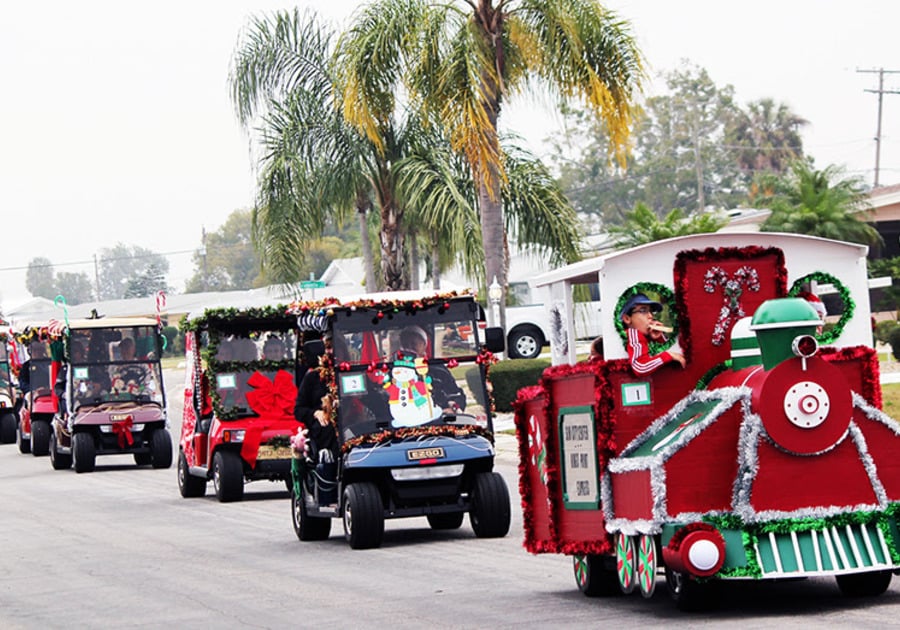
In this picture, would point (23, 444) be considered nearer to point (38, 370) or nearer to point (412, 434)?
point (38, 370)

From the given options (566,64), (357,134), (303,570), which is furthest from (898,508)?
(357,134)

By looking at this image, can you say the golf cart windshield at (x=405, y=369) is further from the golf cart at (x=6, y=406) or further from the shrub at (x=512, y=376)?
the golf cart at (x=6, y=406)

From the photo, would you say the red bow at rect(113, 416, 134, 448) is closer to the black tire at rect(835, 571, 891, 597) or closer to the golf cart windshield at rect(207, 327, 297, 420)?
the golf cart windshield at rect(207, 327, 297, 420)

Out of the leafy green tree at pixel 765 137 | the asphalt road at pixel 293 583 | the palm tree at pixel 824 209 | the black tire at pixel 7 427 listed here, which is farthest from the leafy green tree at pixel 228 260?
the asphalt road at pixel 293 583

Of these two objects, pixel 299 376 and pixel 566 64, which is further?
pixel 566 64

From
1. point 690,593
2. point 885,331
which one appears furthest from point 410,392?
point 885,331

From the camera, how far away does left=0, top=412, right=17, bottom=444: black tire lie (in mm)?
37969

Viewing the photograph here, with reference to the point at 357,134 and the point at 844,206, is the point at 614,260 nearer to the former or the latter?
the point at 357,134

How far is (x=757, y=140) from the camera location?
326ft

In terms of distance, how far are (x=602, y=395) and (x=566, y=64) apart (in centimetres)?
1658

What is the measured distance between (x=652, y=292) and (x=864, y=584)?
7.19 feet

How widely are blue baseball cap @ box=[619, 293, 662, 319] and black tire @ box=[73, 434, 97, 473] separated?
1924 cm

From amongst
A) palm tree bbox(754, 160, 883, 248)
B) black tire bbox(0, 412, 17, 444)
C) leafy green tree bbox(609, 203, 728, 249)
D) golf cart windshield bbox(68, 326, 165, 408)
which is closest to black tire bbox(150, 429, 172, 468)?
golf cart windshield bbox(68, 326, 165, 408)

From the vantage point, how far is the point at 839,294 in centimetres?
1034
